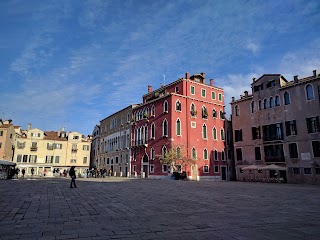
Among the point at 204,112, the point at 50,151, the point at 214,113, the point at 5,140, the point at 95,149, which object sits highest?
the point at 214,113

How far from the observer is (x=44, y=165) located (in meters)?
56.9

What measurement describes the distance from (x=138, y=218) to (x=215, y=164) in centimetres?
3406

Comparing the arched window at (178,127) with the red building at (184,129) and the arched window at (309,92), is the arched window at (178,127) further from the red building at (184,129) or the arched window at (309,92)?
the arched window at (309,92)

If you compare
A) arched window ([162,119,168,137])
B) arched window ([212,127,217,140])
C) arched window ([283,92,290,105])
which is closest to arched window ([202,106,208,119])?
arched window ([212,127,217,140])

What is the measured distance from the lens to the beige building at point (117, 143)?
45750 millimetres

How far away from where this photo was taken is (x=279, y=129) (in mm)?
30828

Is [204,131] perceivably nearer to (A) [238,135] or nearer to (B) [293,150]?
(A) [238,135]

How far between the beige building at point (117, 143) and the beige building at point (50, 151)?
7832mm

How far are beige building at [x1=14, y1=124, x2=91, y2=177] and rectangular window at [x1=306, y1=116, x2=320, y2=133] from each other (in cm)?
4909

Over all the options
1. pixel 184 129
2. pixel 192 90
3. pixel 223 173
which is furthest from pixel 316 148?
pixel 192 90

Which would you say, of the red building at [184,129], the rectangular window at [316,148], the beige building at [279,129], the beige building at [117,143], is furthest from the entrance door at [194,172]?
the rectangular window at [316,148]

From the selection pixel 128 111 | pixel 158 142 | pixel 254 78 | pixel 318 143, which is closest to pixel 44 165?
pixel 128 111

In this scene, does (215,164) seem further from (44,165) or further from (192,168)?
(44,165)

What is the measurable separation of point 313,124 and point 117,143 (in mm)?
34542
